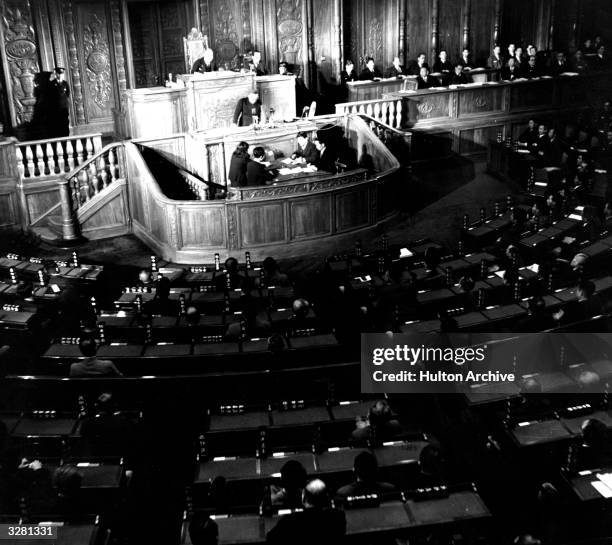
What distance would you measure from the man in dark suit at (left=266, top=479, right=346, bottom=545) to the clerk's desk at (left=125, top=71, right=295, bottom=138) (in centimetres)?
1145

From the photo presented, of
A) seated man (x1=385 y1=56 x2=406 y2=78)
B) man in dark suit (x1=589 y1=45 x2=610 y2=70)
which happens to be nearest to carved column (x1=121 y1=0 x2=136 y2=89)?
seated man (x1=385 y1=56 x2=406 y2=78)

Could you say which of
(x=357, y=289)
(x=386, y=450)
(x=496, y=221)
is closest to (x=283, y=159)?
(x=496, y=221)

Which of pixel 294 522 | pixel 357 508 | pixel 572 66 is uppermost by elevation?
pixel 572 66

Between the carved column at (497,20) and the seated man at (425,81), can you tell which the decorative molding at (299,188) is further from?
the carved column at (497,20)

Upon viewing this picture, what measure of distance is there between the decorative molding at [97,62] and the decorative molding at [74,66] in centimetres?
24

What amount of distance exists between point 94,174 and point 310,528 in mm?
10928

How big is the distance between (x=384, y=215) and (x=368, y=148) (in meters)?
2.21

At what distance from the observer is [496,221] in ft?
43.4

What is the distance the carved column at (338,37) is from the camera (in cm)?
2017

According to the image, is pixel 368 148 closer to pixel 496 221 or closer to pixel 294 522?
pixel 496 221

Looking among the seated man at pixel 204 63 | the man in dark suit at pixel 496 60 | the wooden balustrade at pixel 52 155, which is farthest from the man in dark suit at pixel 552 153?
the wooden balustrade at pixel 52 155

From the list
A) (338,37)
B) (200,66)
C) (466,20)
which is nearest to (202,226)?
(200,66)

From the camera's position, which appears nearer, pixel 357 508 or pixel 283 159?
pixel 357 508

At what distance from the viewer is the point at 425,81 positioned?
19422 mm
